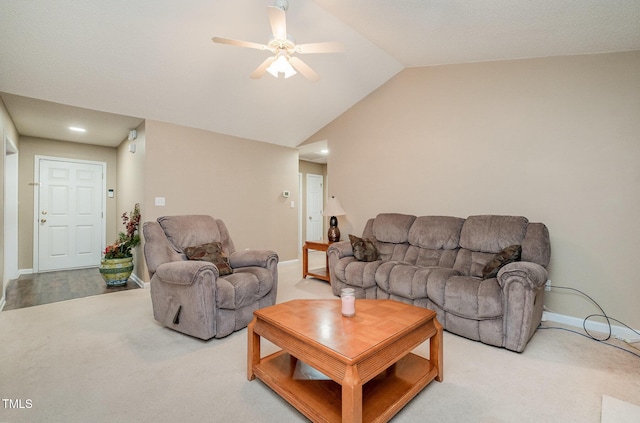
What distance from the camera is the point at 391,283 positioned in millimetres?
2850

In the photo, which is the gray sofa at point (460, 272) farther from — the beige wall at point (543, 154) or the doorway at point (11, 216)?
the doorway at point (11, 216)

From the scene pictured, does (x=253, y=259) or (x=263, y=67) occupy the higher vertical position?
(x=263, y=67)

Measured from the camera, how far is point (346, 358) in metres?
1.25

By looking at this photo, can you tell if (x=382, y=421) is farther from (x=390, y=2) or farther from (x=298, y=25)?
(x=298, y=25)

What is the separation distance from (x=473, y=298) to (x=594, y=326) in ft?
4.29

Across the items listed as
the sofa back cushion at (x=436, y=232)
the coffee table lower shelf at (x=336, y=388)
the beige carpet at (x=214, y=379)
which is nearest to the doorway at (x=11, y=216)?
the beige carpet at (x=214, y=379)

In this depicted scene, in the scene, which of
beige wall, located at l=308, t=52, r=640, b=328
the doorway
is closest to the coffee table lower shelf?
beige wall, located at l=308, t=52, r=640, b=328

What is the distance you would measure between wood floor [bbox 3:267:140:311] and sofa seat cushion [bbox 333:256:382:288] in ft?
9.26

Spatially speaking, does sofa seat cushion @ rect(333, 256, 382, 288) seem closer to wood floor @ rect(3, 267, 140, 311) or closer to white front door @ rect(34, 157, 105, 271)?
wood floor @ rect(3, 267, 140, 311)

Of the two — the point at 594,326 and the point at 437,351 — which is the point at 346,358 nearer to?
→ the point at 437,351

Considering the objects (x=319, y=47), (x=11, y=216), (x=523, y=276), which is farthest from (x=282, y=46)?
(x=11, y=216)

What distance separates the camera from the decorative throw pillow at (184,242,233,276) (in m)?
2.78

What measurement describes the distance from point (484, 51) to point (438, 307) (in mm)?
2542

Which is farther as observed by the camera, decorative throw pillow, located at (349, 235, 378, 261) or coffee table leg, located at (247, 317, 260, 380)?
decorative throw pillow, located at (349, 235, 378, 261)
